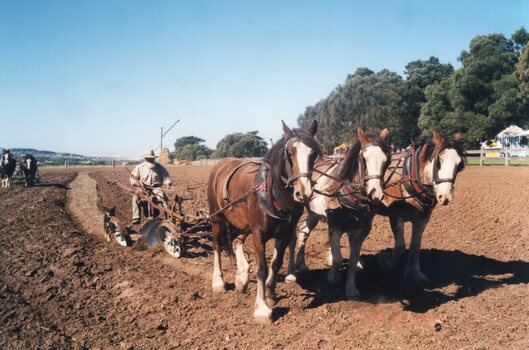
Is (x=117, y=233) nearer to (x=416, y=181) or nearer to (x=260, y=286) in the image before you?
(x=260, y=286)

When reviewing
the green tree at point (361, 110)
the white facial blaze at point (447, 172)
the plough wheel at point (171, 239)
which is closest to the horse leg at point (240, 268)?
the plough wheel at point (171, 239)

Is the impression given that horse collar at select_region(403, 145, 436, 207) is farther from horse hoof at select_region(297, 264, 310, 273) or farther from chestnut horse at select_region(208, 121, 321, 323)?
horse hoof at select_region(297, 264, 310, 273)

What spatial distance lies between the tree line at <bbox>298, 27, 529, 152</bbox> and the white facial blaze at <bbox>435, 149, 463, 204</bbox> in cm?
2763

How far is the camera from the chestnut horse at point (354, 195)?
4676 mm

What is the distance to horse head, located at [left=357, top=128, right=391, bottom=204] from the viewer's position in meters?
4.57

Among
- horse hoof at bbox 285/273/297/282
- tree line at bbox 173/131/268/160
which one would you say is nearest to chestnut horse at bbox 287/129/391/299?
horse hoof at bbox 285/273/297/282

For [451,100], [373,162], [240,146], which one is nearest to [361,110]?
[451,100]

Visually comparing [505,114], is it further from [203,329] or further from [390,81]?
[203,329]

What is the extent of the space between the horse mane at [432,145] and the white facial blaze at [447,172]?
78 mm

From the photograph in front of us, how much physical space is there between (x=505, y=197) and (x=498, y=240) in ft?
16.0

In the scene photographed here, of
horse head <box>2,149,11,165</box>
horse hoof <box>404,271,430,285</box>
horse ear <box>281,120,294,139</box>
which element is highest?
horse head <box>2,149,11,165</box>

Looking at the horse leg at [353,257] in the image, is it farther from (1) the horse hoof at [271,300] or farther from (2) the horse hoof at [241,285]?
(2) the horse hoof at [241,285]

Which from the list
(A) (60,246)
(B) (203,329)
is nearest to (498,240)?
(B) (203,329)

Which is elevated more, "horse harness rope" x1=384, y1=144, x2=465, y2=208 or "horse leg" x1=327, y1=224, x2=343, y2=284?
"horse harness rope" x1=384, y1=144, x2=465, y2=208
